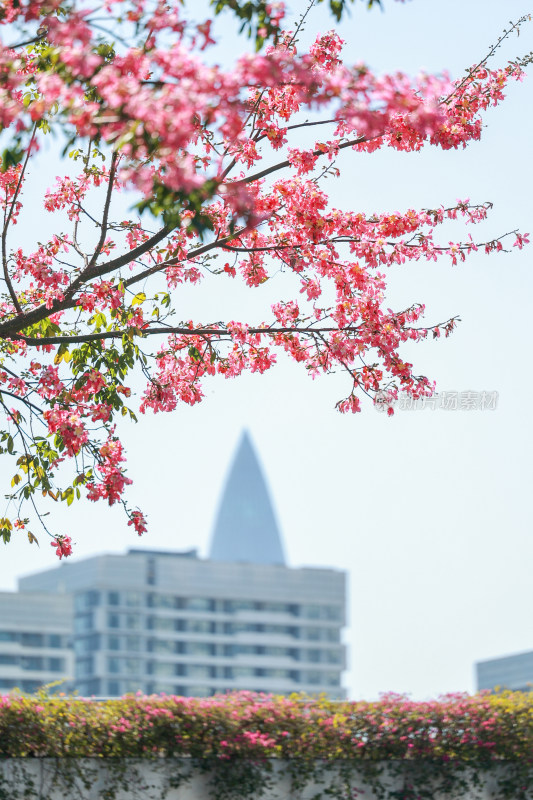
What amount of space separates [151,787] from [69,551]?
7.61 ft

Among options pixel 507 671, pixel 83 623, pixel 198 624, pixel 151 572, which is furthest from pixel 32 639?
pixel 507 671

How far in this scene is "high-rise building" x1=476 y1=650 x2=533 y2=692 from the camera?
167250 millimetres

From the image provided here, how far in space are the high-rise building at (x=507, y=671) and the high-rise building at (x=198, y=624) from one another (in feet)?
93.2

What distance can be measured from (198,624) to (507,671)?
152ft

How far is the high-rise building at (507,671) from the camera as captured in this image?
549 ft

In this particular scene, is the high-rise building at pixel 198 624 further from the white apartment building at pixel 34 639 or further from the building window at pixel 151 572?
the white apartment building at pixel 34 639

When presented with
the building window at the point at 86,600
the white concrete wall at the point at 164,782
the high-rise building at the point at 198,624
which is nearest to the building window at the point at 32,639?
the high-rise building at the point at 198,624

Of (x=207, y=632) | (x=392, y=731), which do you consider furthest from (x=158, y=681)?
(x=392, y=731)

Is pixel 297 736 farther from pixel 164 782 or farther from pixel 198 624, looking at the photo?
pixel 198 624

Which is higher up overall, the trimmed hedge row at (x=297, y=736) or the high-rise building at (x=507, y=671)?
the high-rise building at (x=507, y=671)

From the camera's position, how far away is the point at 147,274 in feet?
32.3

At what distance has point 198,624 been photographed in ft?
485

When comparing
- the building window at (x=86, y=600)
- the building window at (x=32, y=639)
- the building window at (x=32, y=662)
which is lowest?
the building window at (x=32, y=662)

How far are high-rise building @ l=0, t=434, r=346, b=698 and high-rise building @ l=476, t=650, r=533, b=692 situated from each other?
28.4 m
